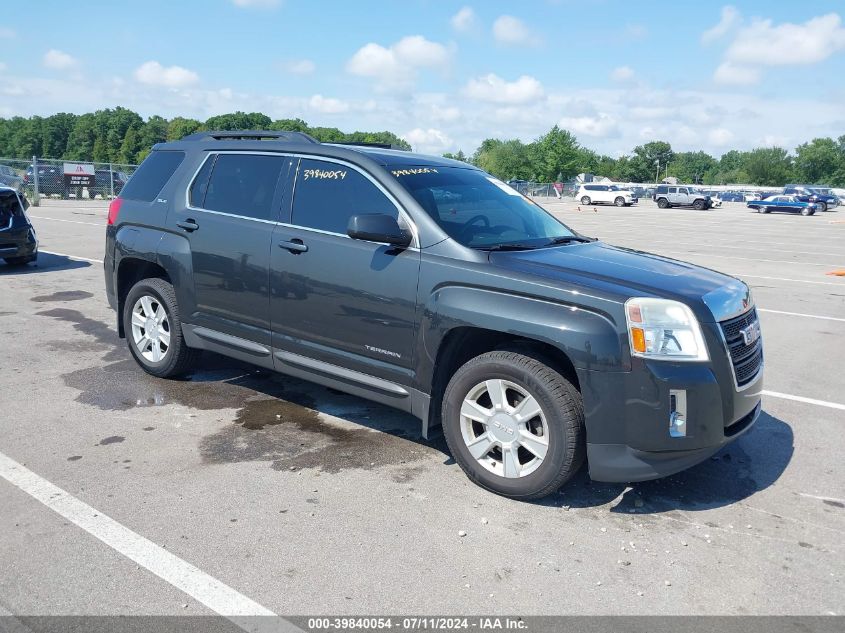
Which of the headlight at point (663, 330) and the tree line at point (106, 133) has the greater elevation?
the tree line at point (106, 133)

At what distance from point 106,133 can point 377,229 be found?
165289 millimetres

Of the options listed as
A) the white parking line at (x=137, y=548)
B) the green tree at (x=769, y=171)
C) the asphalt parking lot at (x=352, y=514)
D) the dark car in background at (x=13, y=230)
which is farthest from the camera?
the green tree at (x=769, y=171)

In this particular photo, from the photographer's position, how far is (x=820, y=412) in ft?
18.9

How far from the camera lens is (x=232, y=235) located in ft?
17.0

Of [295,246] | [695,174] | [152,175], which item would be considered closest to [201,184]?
[152,175]

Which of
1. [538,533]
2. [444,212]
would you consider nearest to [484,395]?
[538,533]

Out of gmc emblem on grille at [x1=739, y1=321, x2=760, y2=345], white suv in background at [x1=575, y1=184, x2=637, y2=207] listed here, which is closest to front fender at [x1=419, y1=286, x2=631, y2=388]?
gmc emblem on grille at [x1=739, y1=321, x2=760, y2=345]

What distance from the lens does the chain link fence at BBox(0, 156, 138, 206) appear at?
28.3m

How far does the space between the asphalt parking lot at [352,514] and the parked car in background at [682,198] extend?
49224 millimetres

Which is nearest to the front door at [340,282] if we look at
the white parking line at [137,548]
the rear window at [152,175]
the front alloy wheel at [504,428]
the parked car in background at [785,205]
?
the front alloy wheel at [504,428]

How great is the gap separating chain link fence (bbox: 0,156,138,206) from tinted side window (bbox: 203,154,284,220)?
25221mm

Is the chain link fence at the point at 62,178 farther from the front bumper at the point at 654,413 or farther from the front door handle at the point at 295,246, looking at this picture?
the front bumper at the point at 654,413

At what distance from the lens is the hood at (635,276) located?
12.5 ft

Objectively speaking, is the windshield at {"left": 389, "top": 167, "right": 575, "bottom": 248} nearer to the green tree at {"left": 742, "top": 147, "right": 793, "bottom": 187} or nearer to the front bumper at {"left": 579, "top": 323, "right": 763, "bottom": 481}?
the front bumper at {"left": 579, "top": 323, "right": 763, "bottom": 481}
